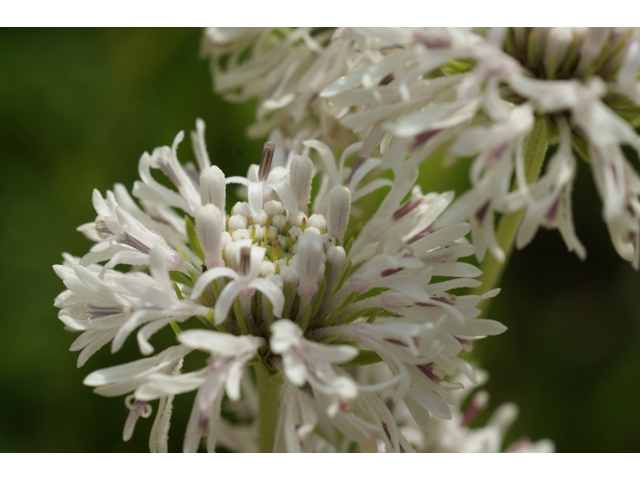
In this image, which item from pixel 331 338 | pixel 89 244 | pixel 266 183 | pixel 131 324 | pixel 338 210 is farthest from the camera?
pixel 89 244

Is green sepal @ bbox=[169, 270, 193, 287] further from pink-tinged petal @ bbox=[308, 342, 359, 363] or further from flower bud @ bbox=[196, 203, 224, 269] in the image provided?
pink-tinged petal @ bbox=[308, 342, 359, 363]

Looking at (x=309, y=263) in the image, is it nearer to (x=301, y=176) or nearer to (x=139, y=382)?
(x=301, y=176)

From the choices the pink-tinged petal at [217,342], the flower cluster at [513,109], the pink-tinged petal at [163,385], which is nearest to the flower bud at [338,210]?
the flower cluster at [513,109]

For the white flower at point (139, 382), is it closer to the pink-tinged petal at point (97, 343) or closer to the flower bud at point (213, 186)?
the pink-tinged petal at point (97, 343)

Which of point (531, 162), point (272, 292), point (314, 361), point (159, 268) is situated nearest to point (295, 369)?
point (314, 361)

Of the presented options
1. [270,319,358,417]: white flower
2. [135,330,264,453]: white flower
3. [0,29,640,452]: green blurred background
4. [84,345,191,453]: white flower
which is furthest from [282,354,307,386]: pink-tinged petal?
[0,29,640,452]: green blurred background

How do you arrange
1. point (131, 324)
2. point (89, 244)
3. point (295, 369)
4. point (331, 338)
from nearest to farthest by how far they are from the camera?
point (295, 369) < point (131, 324) < point (331, 338) < point (89, 244)
